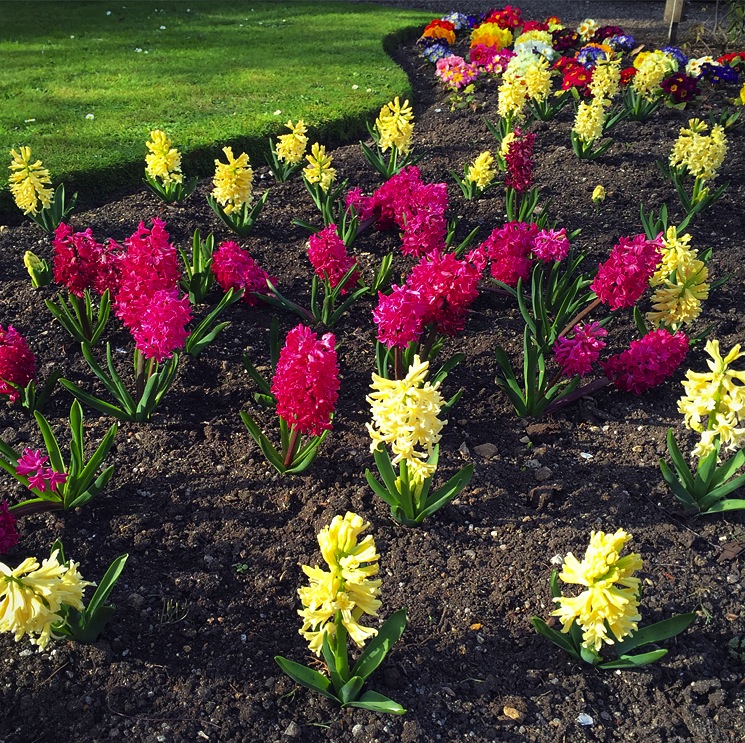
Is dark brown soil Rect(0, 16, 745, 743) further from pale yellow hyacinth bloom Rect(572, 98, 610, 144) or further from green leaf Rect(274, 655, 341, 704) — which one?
pale yellow hyacinth bloom Rect(572, 98, 610, 144)

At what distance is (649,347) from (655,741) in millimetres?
1790

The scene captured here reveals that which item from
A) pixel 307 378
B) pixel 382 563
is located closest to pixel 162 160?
pixel 307 378

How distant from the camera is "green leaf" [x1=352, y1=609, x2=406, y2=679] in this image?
2422 millimetres

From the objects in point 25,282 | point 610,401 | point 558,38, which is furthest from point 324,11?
point 610,401

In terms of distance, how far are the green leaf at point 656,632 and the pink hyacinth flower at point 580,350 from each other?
1259 millimetres

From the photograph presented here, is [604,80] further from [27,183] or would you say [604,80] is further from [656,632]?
[656,632]

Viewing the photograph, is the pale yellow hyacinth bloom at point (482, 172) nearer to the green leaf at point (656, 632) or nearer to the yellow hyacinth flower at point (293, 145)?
the yellow hyacinth flower at point (293, 145)

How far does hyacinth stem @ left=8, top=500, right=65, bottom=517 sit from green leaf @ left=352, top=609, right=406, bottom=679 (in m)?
1.34

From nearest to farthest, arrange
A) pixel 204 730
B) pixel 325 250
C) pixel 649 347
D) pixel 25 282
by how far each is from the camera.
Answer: pixel 204 730
pixel 649 347
pixel 325 250
pixel 25 282

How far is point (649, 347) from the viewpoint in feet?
12.0

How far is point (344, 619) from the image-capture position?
7.10 ft

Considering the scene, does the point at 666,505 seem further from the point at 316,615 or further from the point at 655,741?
the point at 316,615

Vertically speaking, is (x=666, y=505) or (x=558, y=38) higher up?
(x=558, y=38)

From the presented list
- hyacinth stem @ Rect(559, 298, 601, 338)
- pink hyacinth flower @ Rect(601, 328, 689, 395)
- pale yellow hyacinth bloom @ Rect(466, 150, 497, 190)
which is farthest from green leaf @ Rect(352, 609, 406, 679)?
pale yellow hyacinth bloom @ Rect(466, 150, 497, 190)
